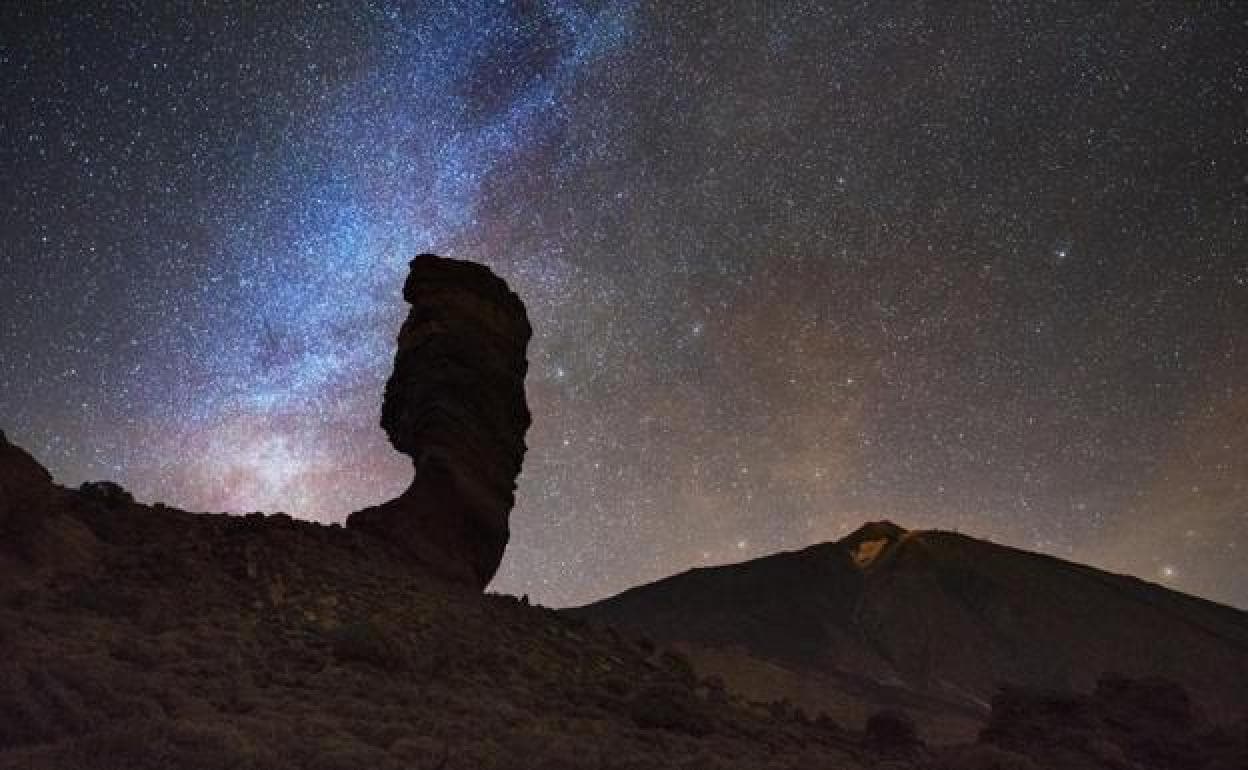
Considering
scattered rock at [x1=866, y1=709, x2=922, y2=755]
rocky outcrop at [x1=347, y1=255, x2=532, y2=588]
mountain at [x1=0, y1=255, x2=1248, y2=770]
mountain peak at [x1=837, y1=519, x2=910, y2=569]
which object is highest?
mountain peak at [x1=837, y1=519, x2=910, y2=569]

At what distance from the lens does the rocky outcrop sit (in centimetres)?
1884

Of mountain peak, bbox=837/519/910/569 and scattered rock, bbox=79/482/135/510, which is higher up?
mountain peak, bbox=837/519/910/569

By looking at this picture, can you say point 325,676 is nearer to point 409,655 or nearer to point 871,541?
point 409,655

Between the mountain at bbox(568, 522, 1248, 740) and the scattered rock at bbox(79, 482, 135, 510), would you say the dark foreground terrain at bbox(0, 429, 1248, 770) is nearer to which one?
the scattered rock at bbox(79, 482, 135, 510)

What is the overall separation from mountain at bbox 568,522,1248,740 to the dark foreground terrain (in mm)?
26302

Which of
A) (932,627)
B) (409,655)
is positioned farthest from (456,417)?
(932,627)

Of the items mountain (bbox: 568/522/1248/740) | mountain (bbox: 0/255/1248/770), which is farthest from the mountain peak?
mountain (bbox: 0/255/1248/770)

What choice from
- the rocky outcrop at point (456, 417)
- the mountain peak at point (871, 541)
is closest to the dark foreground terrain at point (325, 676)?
the rocky outcrop at point (456, 417)

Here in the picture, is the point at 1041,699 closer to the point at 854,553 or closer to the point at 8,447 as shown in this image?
the point at 8,447

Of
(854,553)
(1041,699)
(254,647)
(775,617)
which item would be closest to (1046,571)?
(854,553)

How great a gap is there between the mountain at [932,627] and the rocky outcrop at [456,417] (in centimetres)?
2360

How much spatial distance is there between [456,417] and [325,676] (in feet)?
38.4

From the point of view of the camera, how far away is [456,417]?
20688 millimetres

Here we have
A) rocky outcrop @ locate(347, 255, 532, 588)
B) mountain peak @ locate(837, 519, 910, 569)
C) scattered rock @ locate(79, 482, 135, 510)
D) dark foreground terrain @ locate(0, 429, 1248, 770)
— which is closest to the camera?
dark foreground terrain @ locate(0, 429, 1248, 770)
